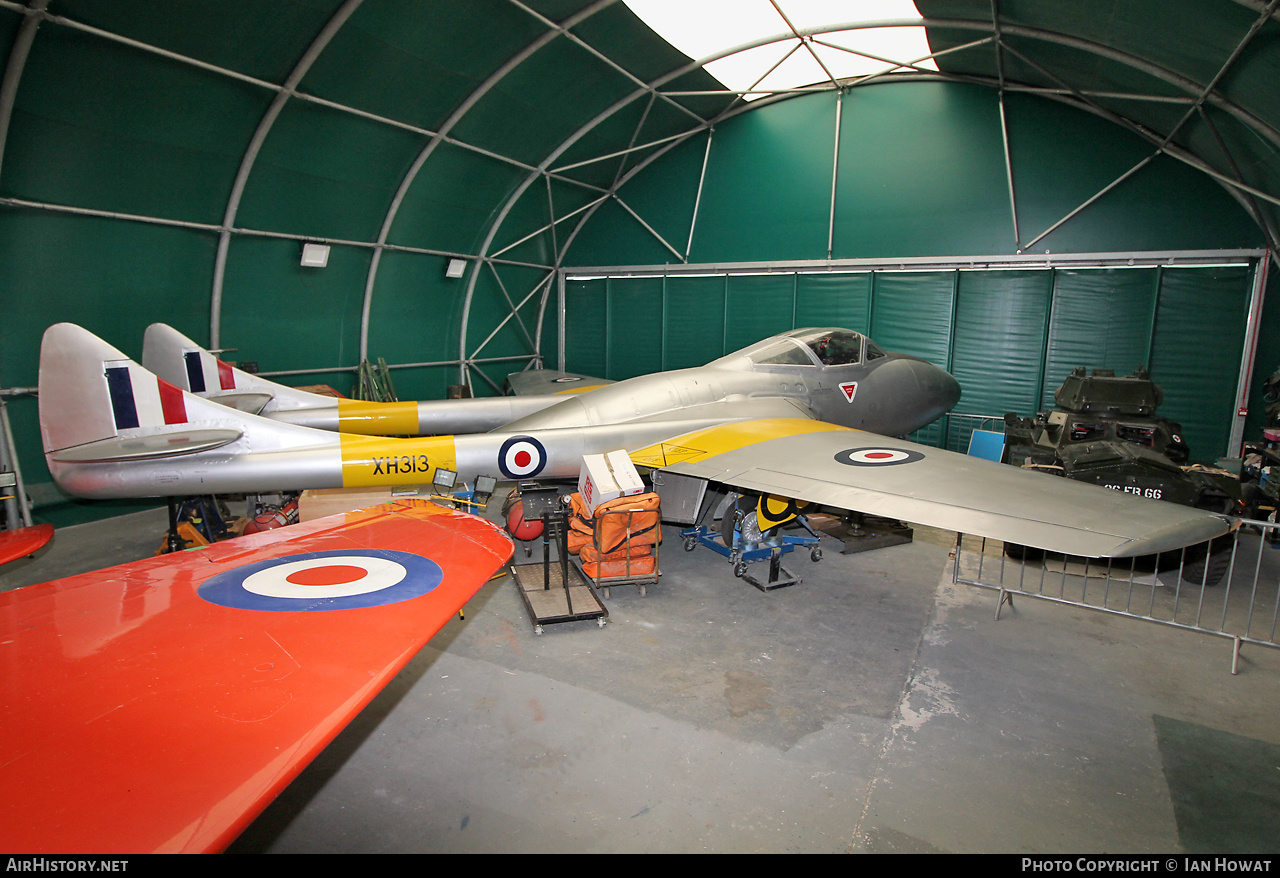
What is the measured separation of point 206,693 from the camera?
2.61 meters

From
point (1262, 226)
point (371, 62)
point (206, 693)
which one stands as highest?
point (371, 62)

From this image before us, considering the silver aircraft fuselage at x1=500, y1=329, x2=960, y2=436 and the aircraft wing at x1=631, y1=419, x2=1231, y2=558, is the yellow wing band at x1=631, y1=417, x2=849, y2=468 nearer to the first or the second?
the aircraft wing at x1=631, y1=419, x2=1231, y2=558

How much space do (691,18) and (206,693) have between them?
1231 cm

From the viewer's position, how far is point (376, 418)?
9039 millimetres

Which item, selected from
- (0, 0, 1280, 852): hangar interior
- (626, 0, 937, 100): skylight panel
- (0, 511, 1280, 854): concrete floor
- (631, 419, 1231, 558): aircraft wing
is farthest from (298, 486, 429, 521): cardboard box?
(626, 0, 937, 100): skylight panel

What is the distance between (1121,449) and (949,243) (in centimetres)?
728

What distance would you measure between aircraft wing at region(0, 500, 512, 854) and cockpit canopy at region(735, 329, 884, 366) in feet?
19.1

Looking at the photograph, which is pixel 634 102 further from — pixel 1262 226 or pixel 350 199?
pixel 1262 226

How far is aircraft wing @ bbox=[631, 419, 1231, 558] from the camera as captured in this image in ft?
13.5

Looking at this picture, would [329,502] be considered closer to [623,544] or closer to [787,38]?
[623,544]

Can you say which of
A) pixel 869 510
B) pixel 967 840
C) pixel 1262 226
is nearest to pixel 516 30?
pixel 869 510

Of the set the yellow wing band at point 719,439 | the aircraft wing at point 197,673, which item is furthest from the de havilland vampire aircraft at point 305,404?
the aircraft wing at point 197,673

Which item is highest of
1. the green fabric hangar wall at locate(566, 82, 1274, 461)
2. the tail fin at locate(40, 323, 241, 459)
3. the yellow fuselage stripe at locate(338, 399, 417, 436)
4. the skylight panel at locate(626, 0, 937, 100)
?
the skylight panel at locate(626, 0, 937, 100)

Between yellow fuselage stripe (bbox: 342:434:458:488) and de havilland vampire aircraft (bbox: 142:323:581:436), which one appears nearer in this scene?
yellow fuselage stripe (bbox: 342:434:458:488)
